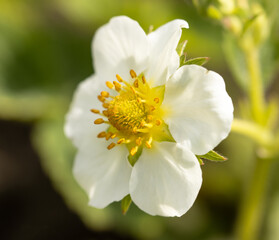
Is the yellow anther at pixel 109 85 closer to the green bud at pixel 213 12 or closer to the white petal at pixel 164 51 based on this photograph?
the white petal at pixel 164 51

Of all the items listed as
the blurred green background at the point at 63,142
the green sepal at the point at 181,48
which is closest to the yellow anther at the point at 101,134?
the green sepal at the point at 181,48

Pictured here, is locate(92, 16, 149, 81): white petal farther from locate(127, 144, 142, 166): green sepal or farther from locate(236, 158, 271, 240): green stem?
locate(236, 158, 271, 240): green stem

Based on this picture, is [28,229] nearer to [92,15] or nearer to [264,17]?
[92,15]

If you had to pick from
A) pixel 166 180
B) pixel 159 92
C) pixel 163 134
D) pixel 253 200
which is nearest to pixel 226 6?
pixel 159 92

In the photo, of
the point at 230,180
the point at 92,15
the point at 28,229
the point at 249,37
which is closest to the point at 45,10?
the point at 92,15

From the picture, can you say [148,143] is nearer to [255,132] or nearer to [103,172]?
[103,172]
